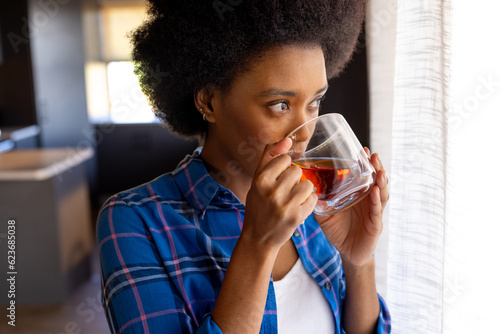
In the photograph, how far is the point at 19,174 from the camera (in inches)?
123

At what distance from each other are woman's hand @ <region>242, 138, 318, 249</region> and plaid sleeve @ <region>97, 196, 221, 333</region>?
20cm

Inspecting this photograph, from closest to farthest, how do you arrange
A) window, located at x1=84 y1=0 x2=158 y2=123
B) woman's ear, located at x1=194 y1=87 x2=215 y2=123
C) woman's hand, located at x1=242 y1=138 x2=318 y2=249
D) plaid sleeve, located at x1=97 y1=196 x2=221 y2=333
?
woman's hand, located at x1=242 y1=138 x2=318 y2=249 < plaid sleeve, located at x1=97 y1=196 x2=221 y2=333 < woman's ear, located at x1=194 y1=87 x2=215 y2=123 < window, located at x1=84 y1=0 x2=158 y2=123

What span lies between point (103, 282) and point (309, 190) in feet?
1.49

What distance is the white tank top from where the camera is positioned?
3.36 ft

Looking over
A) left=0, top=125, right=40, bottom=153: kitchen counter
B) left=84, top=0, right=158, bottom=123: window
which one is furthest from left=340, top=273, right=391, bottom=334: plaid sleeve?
left=84, top=0, right=158, bottom=123: window

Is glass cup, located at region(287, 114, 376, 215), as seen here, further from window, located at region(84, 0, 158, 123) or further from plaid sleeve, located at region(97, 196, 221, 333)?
window, located at region(84, 0, 158, 123)

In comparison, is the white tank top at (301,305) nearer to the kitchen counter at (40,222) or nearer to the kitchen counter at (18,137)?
the kitchen counter at (40,222)

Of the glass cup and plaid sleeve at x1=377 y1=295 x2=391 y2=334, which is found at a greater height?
the glass cup

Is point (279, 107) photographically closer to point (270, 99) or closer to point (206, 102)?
point (270, 99)

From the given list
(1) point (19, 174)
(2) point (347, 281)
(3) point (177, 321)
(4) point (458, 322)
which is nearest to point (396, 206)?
(2) point (347, 281)

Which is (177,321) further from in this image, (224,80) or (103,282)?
(224,80)

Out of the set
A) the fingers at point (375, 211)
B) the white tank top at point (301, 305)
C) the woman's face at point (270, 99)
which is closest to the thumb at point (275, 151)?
the woman's face at point (270, 99)

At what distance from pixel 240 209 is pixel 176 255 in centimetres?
19

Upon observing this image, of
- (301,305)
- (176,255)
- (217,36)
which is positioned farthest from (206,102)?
(301,305)
